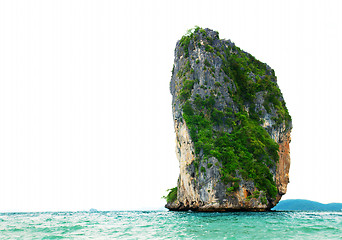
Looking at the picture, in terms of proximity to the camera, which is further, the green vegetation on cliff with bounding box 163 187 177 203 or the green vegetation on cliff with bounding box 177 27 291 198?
the green vegetation on cliff with bounding box 163 187 177 203

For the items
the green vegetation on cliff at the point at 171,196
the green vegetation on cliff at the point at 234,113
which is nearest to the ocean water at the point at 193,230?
the green vegetation on cliff at the point at 234,113

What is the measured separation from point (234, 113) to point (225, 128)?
3649mm

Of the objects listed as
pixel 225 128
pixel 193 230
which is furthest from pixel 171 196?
pixel 193 230

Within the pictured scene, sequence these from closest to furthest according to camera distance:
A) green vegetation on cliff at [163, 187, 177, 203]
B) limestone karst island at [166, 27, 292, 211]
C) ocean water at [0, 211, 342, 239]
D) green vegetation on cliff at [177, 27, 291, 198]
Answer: ocean water at [0, 211, 342, 239], limestone karst island at [166, 27, 292, 211], green vegetation on cliff at [177, 27, 291, 198], green vegetation on cliff at [163, 187, 177, 203]

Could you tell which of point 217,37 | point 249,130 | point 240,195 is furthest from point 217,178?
point 217,37

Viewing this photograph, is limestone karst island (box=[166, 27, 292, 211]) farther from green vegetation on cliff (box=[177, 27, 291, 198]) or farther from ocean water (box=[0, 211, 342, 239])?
ocean water (box=[0, 211, 342, 239])

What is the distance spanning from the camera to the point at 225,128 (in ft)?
138

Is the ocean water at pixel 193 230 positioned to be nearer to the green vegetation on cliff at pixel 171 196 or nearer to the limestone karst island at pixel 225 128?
the limestone karst island at pixel 225 128

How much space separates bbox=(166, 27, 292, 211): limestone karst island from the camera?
36.0 m

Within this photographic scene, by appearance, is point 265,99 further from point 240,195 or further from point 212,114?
point 240,195

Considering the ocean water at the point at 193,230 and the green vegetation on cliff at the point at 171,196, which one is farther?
the green vegetation on cliff at the point at 171,196

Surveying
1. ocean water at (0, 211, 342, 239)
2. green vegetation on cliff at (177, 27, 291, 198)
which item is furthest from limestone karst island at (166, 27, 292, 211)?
ocean water at (0, 211, 342, 239)

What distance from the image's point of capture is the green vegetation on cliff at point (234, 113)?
37.6 metres

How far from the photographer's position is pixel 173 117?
47.3m
